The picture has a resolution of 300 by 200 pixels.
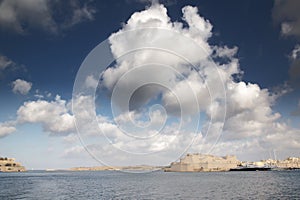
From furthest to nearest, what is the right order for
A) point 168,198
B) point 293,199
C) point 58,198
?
point 58,198
point 168,198
point 293,199

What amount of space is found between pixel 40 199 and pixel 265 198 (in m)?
65.4

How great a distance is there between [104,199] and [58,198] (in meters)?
16.1

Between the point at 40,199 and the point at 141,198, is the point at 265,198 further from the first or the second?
the point at 40,199

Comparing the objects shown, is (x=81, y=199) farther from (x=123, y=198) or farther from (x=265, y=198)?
(x=265, y=198)

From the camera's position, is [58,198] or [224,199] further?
[58,198]

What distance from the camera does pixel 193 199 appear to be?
270ft

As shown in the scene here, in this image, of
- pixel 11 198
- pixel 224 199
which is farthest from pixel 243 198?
pixel 11 198

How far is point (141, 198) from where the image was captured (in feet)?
284

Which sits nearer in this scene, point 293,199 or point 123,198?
point 293,199

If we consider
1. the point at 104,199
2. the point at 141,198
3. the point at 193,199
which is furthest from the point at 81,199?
the point at 193,199

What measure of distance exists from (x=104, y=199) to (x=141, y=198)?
10849 millimetres

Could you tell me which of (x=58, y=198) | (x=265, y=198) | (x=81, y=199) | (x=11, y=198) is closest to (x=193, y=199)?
(x=265, y=198)

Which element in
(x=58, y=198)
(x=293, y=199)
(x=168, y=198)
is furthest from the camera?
(x=58, y=198)

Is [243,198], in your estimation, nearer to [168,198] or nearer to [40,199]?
[168,198]
